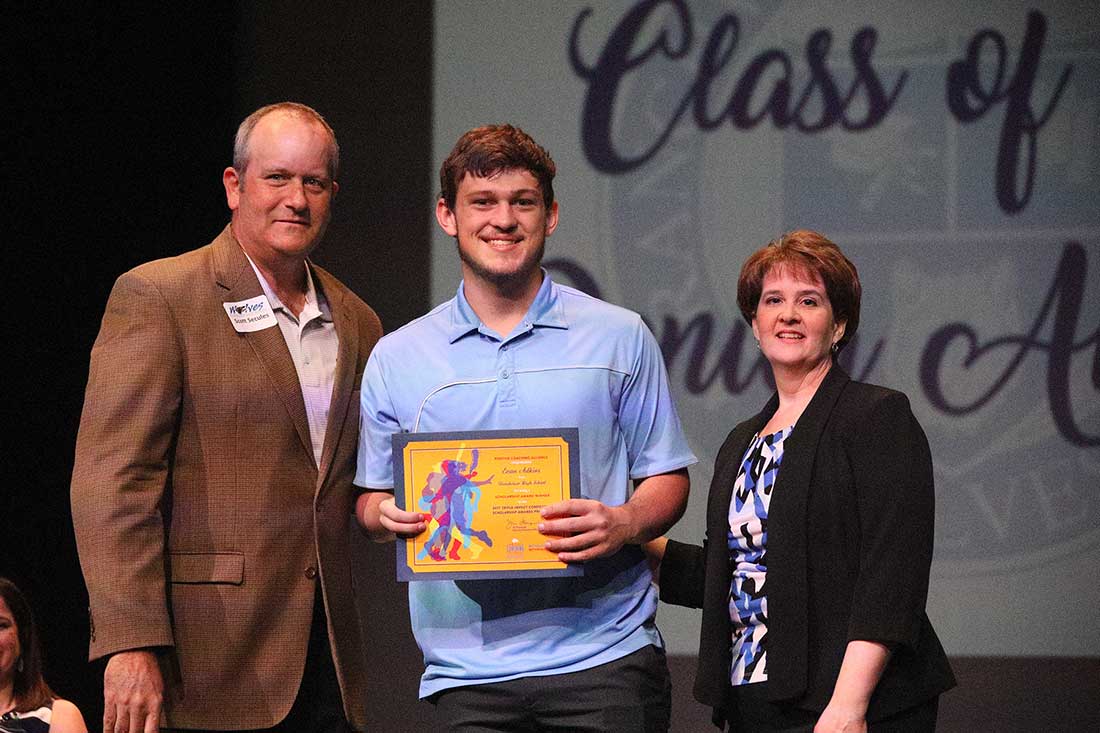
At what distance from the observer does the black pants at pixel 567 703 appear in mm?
2264

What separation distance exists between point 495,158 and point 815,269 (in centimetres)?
65

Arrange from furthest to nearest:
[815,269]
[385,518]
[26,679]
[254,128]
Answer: [26,679] → [254,128] → [815,269] → [385,518]

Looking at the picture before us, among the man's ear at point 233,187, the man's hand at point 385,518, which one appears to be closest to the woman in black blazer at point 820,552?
the man's hand at point 385,518

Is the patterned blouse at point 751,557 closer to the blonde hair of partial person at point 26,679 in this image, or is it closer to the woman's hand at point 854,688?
the woman's hand at point 854,688

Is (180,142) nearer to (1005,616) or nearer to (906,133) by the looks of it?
(906,133)

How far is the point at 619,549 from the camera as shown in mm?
2330

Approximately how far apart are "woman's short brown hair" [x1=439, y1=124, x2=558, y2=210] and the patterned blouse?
24.9 inches

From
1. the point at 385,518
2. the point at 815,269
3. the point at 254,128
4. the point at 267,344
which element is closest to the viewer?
the point at 385,518

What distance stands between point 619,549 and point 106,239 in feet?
9.45

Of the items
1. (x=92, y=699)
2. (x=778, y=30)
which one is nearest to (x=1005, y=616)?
(x=778, y=30)

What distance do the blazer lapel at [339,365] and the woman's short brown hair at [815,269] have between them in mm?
823

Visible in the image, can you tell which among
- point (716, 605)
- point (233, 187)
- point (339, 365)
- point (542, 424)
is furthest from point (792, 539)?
point (233, 187)

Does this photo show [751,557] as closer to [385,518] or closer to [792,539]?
[792,539]

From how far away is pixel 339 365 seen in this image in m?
2.78
